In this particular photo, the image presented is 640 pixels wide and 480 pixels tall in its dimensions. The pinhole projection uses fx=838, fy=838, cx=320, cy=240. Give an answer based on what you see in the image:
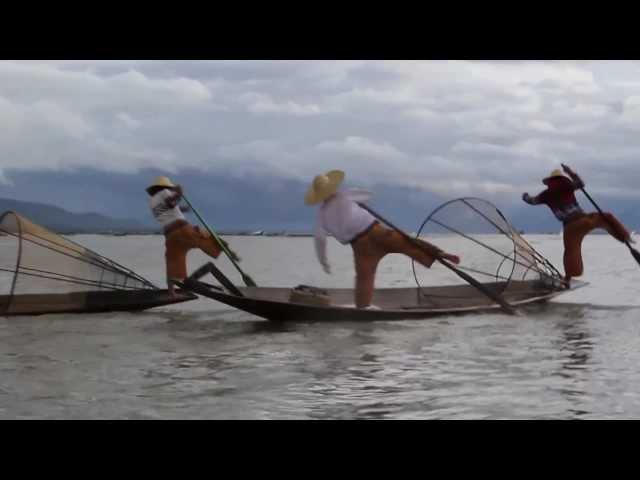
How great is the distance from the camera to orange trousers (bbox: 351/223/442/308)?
17.1 feet

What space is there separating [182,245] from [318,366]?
2.01 meters

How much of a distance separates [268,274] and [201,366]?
649cm

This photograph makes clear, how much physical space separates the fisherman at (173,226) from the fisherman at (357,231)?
982mm

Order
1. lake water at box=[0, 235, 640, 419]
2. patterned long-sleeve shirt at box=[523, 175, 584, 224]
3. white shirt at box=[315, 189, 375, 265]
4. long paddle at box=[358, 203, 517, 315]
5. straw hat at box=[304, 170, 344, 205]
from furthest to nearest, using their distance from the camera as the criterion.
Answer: patterned long-sleeve shirt at box=[523, 175, 584, 224] → long paddle at box=[358, 203, 517, 315] → white shirt at box=[315, 189, 375, 265] → straw hat at box=[304, 170, 344, 205] → lake water at box=[0, 235, 640, 419]

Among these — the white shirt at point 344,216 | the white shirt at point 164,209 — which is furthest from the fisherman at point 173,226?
the white shirt at point 344,216

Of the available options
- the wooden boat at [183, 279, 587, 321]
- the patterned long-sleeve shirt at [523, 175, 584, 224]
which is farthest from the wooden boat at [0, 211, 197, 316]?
the patterned long-sleeve shirt at [523, 175, 584, 224]

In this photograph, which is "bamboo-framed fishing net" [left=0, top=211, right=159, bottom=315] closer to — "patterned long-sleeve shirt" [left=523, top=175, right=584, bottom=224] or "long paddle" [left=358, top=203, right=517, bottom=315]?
"long paddle" [left=358, top=203, right=517, bottom=315]

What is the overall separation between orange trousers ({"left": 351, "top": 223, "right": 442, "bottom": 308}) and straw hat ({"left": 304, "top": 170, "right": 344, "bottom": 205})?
40 cm

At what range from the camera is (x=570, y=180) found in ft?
19.3

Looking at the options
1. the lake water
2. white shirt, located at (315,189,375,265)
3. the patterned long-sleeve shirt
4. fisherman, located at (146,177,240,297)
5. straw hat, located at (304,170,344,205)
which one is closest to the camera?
the lake water

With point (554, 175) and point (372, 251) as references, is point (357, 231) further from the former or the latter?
point (554, 175)

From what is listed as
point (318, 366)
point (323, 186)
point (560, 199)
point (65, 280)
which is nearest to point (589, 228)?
point (560, 199)
